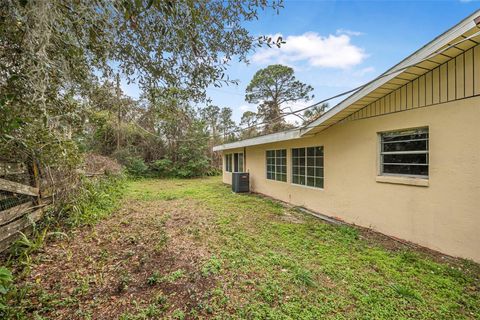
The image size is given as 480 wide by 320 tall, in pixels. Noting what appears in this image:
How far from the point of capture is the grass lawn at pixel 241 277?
2.37 metres

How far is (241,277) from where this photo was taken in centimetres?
299

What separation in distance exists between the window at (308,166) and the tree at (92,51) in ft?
13.9

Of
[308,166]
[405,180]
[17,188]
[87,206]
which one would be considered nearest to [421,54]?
[405,180]

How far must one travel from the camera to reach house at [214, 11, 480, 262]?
343 centimetres

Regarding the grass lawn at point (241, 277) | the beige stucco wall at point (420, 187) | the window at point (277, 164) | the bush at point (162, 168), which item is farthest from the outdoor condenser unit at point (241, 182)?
the bush at point (162, 168)

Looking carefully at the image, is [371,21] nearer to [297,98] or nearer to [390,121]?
[390,121]

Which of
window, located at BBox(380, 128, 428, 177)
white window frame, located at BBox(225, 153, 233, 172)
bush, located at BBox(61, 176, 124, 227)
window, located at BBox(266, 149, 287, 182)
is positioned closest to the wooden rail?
bush, located at BBox(61, 176, 124, 227)

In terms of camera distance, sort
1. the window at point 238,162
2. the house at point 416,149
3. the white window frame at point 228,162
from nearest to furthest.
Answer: the house at point 416,149 → the window at point 238,162 → the white window frame at point 228,162

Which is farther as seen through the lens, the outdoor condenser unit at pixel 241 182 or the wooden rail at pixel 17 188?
the outdoor condenser unit at pixel 241 182

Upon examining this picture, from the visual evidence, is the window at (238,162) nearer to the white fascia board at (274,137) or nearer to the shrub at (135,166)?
the white fascia board at (274,137)

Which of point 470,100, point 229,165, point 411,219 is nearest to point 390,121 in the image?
point 470,100

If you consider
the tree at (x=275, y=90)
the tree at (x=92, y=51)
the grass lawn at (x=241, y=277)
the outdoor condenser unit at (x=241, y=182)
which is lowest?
the grass lawn at (x=241, y=277)

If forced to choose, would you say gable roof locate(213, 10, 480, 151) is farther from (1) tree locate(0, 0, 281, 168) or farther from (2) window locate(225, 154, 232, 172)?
(2) window locate(225, 154, 232, 172)

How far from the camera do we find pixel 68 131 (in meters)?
3.83
